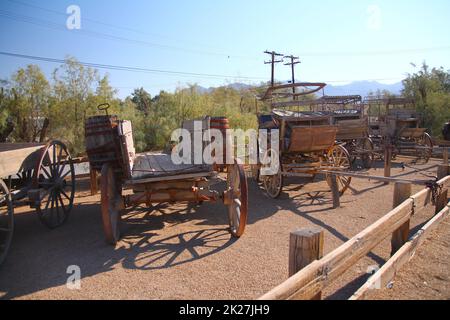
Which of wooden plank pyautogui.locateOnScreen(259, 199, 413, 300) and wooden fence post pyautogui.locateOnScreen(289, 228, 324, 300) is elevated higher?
wooden fence post pyautogui.locateOnScreen(289, 228, 324, 300)

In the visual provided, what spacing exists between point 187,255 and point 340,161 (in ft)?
18.3

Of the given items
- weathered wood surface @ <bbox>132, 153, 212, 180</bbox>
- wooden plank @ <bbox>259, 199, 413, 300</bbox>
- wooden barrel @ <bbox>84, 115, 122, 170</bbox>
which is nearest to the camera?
wooden plank @ <bbox>259, 199, 413, 300</bbox>

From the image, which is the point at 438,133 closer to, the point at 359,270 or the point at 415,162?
the point at 415,162

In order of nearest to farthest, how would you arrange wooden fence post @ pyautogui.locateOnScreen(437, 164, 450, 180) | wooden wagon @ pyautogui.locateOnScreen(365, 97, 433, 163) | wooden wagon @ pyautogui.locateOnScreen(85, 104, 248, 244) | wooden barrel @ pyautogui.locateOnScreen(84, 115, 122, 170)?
1. wooden wagon @ pyautogui.locateOnScreen(85, 104, 248, 244)
2. wooden fence post @ pyautogui.locateOnScreen(437, 164, 450, 180)
3. wooden barrel @ pyautogui.locateOnScreen(84, 115, 122, 170)
4. wooden wagon @ pyautogui.locateOnScreen(365, 97, 433, 163)

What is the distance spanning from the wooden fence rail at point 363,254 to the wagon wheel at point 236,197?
175 centimetres

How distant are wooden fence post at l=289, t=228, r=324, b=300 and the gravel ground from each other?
1.11 meters

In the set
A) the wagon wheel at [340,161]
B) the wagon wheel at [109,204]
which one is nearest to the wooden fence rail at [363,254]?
the wagon wheel at [340,161]

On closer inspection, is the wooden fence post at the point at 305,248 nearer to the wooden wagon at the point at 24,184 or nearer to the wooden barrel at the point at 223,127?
the wooden barrel at the point at 223,127

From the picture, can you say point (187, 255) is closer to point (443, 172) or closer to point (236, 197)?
point (236, 197)

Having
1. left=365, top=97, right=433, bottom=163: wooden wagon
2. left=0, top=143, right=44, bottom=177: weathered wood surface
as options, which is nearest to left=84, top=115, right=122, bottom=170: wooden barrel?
left=0, top=143, right=44, bottom=177: weathered wood surface

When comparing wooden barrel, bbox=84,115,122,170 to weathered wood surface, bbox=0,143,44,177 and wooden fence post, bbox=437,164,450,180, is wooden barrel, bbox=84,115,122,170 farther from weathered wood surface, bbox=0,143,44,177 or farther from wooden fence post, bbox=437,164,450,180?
wooden fence post, bbox=437,164,450,180

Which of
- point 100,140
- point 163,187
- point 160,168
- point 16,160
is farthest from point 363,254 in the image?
point 100,140

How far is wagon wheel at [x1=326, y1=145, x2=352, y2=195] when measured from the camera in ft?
24.3
